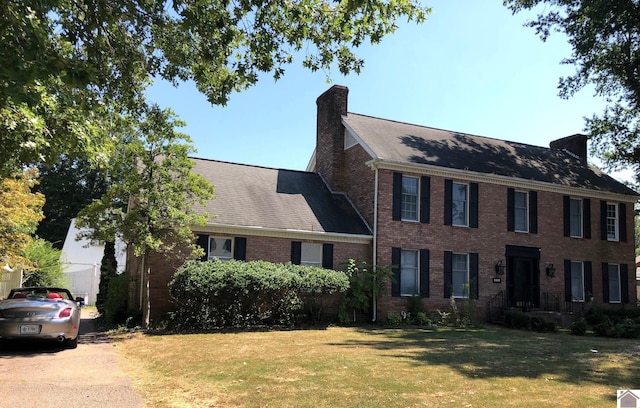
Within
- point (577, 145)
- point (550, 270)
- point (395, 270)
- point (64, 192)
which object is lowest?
point (395, 270)

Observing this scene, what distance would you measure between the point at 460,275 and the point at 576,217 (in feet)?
22.9

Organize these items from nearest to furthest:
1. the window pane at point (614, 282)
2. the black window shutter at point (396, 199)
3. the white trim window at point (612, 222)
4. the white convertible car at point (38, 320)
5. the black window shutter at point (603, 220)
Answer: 1. the white convertible car at point (38, 320)
2. the black window shutter at point (396, 199)
3. the black window shutter at point (603, 220)
4. the window pane at point (614, 282)
5. the white trim window at point (612, 222)

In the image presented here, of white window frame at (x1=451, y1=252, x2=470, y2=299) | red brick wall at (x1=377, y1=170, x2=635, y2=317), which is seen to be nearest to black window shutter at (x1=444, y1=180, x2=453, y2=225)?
red brick wall at (x1=377, y1=170, x2=635, y2=317)

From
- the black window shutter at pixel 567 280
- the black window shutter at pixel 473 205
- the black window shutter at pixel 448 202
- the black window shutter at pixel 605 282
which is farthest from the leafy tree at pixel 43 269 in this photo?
the black window shutter at pixel 605 282

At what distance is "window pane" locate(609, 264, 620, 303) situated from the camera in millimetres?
23812

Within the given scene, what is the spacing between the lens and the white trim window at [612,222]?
2412 centimetres

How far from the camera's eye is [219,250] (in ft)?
57.2

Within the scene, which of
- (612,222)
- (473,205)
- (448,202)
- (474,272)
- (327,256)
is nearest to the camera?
(327,256)

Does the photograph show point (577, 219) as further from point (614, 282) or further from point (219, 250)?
point (219, 250)

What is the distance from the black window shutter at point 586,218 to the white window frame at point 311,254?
12.7 meters

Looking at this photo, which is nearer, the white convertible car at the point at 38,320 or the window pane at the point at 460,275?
the white convertible car at the point at 38,320

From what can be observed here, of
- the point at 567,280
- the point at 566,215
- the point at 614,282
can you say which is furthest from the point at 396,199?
the point at 614,282

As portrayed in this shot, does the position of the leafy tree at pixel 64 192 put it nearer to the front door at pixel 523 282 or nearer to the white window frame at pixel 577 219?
the front door at pixel 523 282

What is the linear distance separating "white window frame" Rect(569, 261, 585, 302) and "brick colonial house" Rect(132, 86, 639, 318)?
0.04 m
